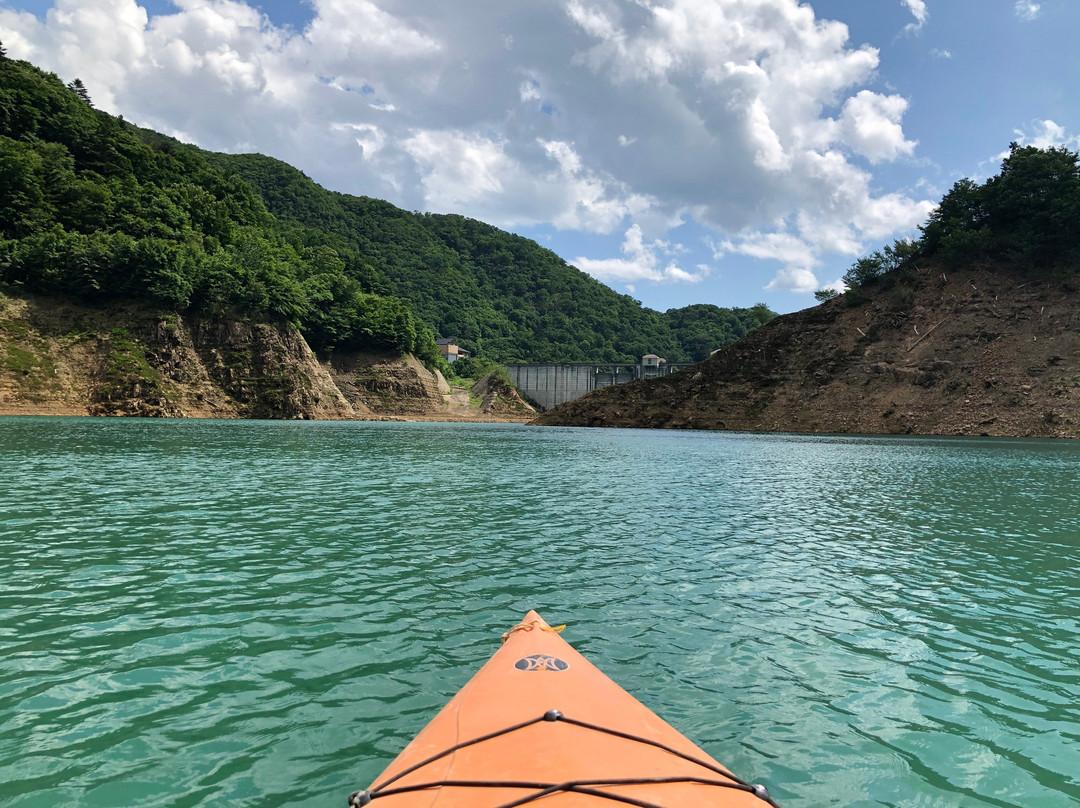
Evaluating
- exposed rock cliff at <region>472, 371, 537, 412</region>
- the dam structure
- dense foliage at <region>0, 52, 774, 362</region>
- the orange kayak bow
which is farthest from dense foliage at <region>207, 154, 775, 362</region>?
the orange kayak bow

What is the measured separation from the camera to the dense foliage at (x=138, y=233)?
67.8 m

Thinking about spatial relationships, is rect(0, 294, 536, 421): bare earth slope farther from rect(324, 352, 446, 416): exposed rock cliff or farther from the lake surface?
the lake surface

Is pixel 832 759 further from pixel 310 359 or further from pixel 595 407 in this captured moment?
pixel 310 359

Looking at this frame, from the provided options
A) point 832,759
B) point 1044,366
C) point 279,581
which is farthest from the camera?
point 1044,366

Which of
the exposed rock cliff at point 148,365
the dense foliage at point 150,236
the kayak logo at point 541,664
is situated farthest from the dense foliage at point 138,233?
the kayak logo at point 541,664

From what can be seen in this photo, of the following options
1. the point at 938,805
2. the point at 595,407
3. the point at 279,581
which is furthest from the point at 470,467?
Result: the point at 595,407

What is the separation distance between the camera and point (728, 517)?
53.5 ft

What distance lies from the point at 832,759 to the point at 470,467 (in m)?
23.2

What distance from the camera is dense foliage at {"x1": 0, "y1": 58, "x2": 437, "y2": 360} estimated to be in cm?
6775

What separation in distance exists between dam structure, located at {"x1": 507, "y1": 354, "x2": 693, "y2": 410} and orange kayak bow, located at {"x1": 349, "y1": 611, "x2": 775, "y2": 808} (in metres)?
134

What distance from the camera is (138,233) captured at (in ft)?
254

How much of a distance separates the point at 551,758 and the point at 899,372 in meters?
78.2

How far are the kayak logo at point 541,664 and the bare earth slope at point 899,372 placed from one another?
71.7 m

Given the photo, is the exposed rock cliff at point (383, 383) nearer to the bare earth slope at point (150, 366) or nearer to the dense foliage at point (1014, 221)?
the bare earth slope at point (150, 366)
